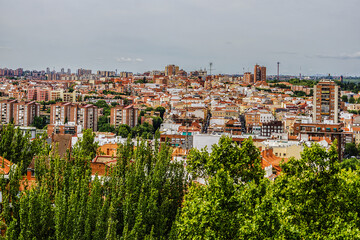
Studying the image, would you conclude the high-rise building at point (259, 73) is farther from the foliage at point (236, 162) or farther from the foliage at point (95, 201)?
the foliage at point (95, 201)

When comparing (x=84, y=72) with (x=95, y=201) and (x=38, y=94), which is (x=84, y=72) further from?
(x=95, y=201)

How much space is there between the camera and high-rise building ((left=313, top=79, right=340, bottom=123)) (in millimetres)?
48656

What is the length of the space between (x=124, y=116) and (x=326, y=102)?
22563 mm

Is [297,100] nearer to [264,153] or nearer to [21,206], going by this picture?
[264,153]

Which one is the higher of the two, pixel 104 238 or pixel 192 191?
pixel 192 191

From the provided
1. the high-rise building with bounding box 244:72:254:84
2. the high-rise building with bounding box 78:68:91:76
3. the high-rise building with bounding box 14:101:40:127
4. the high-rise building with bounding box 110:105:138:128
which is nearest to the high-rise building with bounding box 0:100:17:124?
the high-rise building with bounding box 14:101:40:127

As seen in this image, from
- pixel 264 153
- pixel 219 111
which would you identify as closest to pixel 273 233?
pixel 264 153

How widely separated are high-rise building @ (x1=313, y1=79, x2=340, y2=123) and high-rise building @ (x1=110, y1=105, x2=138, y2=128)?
2063cm

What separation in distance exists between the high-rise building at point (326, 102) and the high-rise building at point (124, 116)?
67.7 feet

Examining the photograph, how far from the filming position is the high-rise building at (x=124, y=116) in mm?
54459

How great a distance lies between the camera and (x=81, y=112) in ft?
176

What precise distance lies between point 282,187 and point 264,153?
13707mm

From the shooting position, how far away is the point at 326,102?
4931 centimetres

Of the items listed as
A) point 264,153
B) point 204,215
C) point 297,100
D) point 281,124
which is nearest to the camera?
point 204,215
